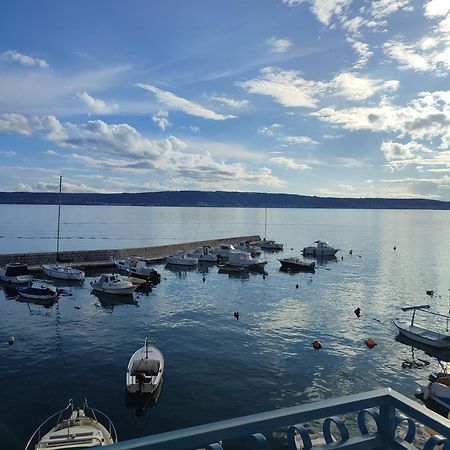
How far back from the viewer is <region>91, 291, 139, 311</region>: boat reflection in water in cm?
4503

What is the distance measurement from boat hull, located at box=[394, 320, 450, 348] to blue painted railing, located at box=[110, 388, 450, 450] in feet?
112

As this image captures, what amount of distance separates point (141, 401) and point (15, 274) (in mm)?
40181

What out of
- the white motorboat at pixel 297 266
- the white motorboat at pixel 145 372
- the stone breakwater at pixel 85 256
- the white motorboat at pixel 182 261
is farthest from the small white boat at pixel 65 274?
the white motorboat at pixel 297 266

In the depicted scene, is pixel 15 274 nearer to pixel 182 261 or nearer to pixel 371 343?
pixel 182 261

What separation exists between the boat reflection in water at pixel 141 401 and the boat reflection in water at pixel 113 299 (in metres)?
21.8

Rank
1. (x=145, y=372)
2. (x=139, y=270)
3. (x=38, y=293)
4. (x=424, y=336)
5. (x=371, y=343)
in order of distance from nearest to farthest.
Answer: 1. (x=145, y=372)
2. (x=371, y=343)
3. (x=424, y=336)
4. (x=38, y=293)
5. (x=139, y=270)

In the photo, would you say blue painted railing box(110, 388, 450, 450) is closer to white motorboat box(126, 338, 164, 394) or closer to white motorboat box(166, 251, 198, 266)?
white motorboat box(126, 338, 164, 394)

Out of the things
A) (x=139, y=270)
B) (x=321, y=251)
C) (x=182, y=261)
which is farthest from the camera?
(x=321, y=251)

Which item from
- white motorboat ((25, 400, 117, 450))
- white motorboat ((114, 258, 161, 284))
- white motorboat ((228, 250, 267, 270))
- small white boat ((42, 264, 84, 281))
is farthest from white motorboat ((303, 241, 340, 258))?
white motorboat ((25, 400, 117, 450))

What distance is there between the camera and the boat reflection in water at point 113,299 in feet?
148

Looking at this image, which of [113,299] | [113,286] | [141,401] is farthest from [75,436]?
[113,286]

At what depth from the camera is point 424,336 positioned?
3497cm

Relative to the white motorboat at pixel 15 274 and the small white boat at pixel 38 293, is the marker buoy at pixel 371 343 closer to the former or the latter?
the small white boat at pixel 38 293

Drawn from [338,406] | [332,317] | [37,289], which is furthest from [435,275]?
[338,406]
